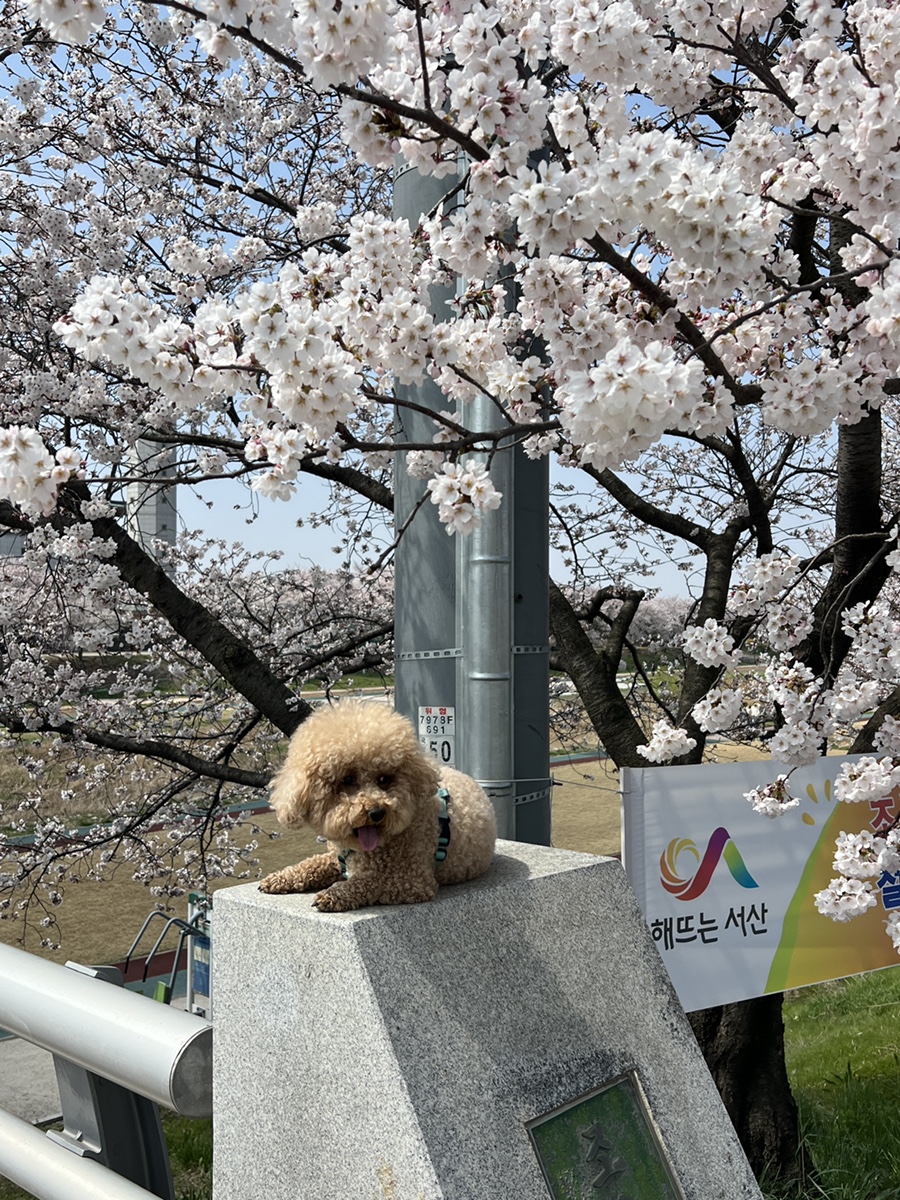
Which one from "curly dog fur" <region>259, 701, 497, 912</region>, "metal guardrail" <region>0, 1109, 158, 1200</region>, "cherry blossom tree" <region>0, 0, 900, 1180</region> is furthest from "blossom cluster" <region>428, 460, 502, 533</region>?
"metal guardrail" <region>0, 1109, 158, 1200</region>

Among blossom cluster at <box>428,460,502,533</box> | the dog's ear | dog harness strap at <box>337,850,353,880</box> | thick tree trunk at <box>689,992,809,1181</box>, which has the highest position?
blossom cluster at <box>428,460,502,533</box>

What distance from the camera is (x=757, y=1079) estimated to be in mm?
5359

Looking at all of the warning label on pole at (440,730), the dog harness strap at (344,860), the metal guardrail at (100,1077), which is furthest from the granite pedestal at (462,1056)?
Answer: the warning label on pole at (440,730)

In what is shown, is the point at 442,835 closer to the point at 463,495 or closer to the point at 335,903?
the point at 335,903

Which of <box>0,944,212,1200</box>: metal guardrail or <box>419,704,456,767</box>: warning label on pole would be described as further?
<box>419,704,456,767</box>: warning label on pole

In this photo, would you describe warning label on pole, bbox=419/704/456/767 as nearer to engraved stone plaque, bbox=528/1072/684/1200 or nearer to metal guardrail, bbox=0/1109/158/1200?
engraved stone plaque, bbox=528/1072/684/1200

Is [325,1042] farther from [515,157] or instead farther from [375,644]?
[375,644]

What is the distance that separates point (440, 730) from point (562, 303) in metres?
1.69

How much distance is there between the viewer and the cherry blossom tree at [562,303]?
221cm

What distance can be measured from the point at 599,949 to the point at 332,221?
4556mm

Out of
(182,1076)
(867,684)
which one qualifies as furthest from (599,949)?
(867,684)

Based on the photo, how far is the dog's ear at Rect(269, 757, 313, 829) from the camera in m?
2.20

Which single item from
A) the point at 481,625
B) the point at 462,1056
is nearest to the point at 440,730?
the point at 481,625

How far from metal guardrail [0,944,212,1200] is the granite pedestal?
259mm
